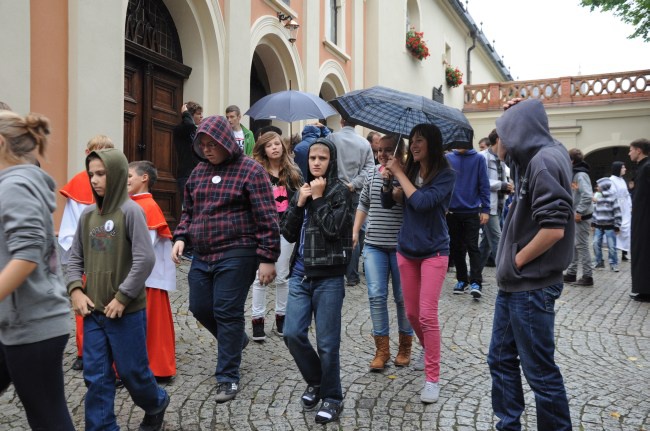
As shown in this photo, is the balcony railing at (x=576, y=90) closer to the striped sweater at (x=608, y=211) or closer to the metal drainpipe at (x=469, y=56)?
the metal drainpipe at (x=469, y=56)

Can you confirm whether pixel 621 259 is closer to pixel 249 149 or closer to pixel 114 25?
pixel 249 149

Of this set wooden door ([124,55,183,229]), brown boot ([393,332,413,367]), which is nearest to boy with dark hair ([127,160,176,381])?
brown boot ([393,332,413,367])

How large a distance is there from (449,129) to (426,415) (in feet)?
7.82

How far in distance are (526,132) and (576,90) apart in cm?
2429

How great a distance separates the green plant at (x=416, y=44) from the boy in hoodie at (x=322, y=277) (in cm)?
1875

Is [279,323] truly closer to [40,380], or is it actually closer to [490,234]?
[40,380]

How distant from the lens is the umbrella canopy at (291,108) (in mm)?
8648

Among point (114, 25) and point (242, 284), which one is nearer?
point (242, 284)

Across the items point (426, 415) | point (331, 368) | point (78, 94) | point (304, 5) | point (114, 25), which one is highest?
point (304, 5)

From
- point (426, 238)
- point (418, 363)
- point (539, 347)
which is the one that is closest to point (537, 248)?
point (539, 347)

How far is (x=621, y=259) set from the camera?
1399cm

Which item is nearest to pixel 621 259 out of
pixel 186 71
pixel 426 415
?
pixel 186 71

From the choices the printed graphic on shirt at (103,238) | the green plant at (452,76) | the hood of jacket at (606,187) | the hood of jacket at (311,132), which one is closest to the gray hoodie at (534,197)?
the printed graphic on shirt at (103,238)

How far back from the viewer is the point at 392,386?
14.6 ft
